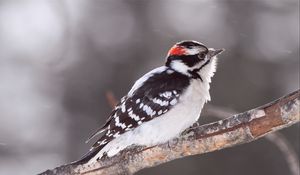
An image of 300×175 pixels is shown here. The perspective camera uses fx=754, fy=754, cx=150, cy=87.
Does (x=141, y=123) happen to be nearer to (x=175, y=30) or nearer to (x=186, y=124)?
(x=186, y=124)

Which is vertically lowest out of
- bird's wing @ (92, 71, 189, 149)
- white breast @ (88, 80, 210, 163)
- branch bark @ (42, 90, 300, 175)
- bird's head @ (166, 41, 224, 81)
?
branch bark @ (42, 90, 300, 175)

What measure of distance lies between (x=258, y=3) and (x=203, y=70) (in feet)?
26.0

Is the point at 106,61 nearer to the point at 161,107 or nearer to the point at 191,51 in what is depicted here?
the point at 191,51

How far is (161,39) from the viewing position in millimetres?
12430

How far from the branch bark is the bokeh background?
217 inches

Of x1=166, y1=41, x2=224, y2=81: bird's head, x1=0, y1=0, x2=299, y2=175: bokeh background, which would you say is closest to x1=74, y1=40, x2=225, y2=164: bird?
x1=166, y1=41, x2=224, y2=81: bird's head

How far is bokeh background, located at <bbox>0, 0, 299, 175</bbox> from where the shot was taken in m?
11.7

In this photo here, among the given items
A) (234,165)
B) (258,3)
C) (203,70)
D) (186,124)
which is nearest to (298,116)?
(186,124)

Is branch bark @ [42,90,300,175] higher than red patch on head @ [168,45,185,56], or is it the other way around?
red patch on head @ [168,45,185,56]

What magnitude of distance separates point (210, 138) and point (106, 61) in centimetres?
778

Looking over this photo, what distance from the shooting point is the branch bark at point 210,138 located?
4.61 metres

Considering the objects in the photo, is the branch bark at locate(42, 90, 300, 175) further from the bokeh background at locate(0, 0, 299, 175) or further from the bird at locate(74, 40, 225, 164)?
the bokeh background at locate(0, 0, 299, 175)

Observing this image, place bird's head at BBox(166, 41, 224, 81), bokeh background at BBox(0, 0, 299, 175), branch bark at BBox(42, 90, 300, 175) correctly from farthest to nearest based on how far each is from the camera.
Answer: bokeh background at BBox(0, 0, 299, 175)
bird's head at BBox(166, 41, 224, 81)
branch bark at BBox(42, 90, 300, 175)

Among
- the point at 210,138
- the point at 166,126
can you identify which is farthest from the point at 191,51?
the point at 210,138
